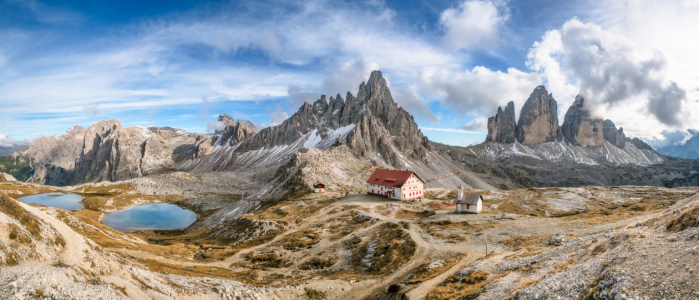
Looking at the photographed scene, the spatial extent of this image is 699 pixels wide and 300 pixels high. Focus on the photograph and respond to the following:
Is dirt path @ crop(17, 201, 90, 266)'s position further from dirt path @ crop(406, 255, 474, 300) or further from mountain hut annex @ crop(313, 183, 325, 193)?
mountain hut annex @ crop(313, 183, 325, 193)

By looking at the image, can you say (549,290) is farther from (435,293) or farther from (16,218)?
(16,218)

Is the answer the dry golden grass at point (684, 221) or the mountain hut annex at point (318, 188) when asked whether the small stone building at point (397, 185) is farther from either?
the dry golden grass at point (684, 221)

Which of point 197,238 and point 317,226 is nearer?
point 317,226

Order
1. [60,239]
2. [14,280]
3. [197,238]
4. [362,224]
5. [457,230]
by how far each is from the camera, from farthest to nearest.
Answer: [197,238], [362,224], [457,230], [60,239], [14,280]

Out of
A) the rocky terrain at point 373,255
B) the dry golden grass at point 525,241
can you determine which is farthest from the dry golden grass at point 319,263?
the dry golden grass at point 525,241

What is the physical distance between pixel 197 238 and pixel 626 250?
283 feet

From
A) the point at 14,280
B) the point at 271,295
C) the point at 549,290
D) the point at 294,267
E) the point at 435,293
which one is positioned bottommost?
the point at 294,267

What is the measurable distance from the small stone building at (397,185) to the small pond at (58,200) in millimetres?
123812

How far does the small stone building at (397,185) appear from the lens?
291 ft

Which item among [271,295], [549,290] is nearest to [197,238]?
[271,295]

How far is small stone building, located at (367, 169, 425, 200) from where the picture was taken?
88.8 metres

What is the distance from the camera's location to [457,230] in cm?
5088

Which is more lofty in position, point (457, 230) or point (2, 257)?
point (2, 257)

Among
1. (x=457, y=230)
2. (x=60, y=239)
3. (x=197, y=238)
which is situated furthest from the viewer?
(x=197, y=238)
